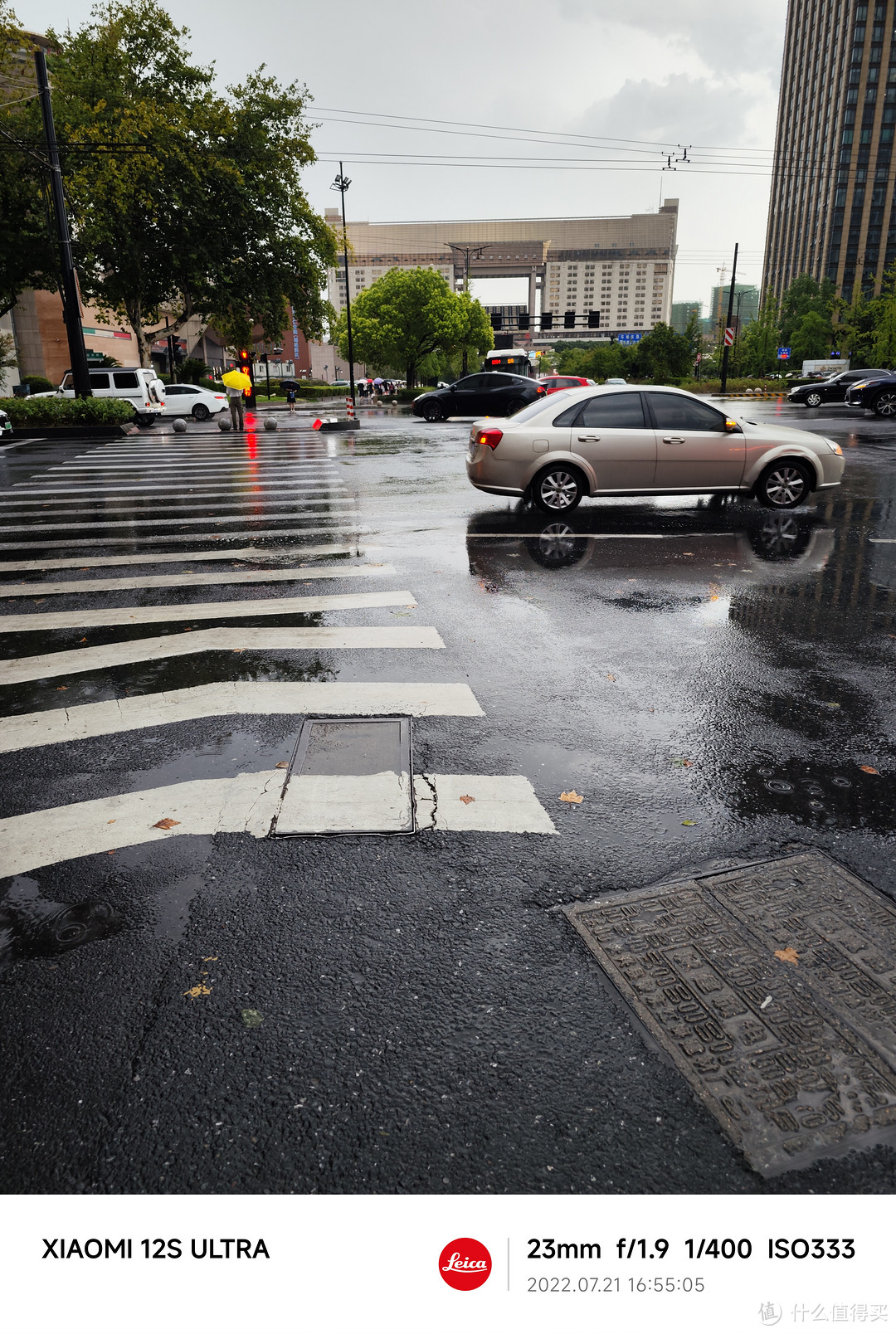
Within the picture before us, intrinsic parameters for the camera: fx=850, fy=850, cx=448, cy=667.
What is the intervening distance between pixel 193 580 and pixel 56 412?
2232 centimetres

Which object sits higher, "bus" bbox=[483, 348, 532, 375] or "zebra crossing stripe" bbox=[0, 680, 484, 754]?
"bus" bbox=[483, 348, 532, 375]

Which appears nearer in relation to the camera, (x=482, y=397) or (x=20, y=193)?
(x=482, y=397)

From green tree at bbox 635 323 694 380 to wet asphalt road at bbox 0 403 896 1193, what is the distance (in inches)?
2392

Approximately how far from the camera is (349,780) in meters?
4.35

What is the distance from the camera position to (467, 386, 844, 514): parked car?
1123cm

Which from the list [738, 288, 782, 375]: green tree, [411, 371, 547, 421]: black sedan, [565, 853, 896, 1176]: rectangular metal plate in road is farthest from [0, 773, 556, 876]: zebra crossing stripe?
[738, 288, 782, 375]: green tree

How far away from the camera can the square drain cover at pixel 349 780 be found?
3961 mm

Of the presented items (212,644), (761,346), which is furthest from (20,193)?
(761,346)

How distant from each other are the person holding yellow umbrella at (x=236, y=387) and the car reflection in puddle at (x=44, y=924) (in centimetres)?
2734

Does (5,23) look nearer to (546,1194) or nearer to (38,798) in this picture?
(38,798)

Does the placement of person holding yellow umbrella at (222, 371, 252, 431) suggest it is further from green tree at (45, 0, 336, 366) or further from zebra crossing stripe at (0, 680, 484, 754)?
zebra crossing stripe at (0, 680, 484, 754)

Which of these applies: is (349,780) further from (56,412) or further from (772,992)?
(56,412)

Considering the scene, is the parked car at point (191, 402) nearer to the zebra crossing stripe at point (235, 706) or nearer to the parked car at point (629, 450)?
the parked car at point (629, 450)
